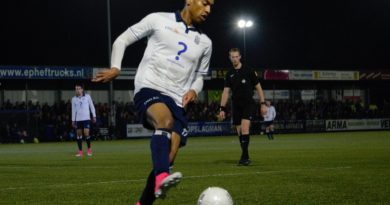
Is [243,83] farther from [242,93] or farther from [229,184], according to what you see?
[229,184]

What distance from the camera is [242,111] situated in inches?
589

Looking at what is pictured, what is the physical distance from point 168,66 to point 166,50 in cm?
16

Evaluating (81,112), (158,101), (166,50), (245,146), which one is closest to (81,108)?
(81,112)

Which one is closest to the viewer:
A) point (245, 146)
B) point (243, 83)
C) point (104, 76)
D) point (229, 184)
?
point (104, 76)

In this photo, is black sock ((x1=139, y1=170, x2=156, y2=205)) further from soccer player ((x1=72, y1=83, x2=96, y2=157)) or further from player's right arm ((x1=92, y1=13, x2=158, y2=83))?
soccer player ((x1=72, y1=83, x2=96, y2=157))

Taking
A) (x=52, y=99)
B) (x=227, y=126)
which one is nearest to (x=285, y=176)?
(x=227, y=126)

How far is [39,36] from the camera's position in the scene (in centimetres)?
5412

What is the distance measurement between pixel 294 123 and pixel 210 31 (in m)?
17.2

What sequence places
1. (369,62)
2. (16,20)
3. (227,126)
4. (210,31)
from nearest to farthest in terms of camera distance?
(227,126), (16,20), (210,31), (369,62)

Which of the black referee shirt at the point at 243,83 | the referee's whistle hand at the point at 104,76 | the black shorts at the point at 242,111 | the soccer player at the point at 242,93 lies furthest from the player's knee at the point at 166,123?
the black referee shirt at the point at 243,83

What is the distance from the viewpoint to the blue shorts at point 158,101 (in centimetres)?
640

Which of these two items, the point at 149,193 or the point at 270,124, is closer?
the point at 149,193

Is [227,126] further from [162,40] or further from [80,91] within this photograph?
[162,40]

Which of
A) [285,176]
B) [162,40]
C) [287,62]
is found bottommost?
[285,176]
